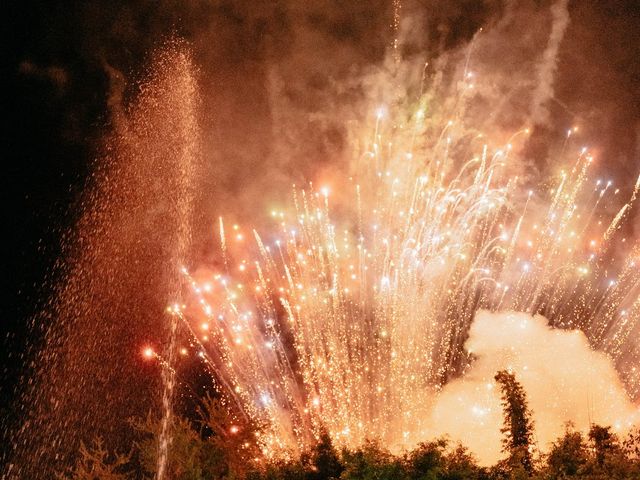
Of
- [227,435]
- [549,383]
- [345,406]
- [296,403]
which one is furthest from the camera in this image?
[549,383]

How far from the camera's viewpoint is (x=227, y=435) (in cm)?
2033

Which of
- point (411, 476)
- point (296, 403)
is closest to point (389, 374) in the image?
point (296, 403)

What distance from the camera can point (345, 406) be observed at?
2184 centimetres

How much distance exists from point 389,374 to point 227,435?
25.4ft

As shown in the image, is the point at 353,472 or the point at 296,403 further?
the point at 296,403

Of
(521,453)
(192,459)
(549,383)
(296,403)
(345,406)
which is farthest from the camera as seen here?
(549,383)

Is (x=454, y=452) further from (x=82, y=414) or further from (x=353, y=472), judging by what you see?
(x=82, y=414)

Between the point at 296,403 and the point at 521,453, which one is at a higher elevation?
the point at 296,403

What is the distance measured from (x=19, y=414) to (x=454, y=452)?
56.1 ft

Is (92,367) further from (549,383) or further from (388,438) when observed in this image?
(549,383)

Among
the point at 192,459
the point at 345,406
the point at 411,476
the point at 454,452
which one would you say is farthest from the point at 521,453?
the point at 192,459

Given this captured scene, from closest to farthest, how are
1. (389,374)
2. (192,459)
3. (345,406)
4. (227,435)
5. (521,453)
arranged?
(521,453), (192,459), (227,435), (345,406), (389,374)

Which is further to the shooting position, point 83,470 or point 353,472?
point 83,470

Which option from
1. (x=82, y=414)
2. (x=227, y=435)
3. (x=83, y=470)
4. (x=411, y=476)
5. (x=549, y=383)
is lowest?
(x=411, y=476)
